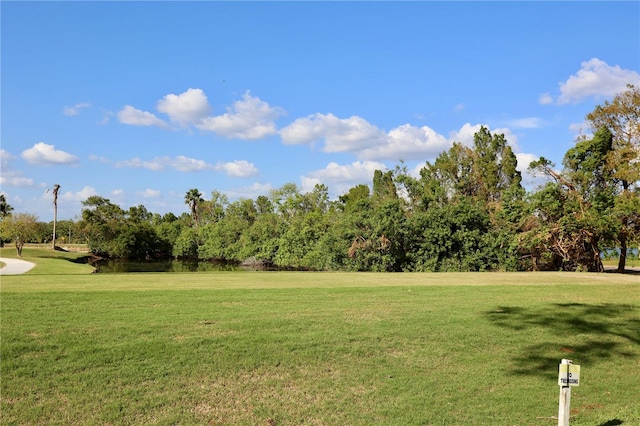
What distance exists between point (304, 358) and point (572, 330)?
6625mm

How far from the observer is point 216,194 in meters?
78.1

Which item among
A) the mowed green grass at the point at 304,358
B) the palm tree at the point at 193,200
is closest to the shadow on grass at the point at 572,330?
the mowed green grass at the point at 304,358

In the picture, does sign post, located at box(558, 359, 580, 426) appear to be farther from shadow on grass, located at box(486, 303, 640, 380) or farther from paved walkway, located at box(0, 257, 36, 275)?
paved walkway, located at box(0, 257, 36, 275)

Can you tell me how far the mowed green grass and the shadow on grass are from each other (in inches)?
1.9

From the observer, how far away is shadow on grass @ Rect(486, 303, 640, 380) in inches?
355

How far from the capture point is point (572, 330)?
35.6ft

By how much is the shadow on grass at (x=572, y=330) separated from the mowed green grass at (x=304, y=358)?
48 millimetres

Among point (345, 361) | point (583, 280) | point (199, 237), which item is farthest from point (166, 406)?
point (199, 237)

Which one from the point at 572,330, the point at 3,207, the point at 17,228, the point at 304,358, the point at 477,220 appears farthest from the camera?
the point at 3,207

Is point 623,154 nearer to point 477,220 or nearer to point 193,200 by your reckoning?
point 477,220

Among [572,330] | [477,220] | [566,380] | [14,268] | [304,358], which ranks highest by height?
[477,220]

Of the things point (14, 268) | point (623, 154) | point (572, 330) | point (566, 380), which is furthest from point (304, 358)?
point (14, 268)

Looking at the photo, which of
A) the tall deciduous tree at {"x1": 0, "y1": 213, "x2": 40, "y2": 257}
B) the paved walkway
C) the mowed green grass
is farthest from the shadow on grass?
the tall deciduous tree at {"x1": 0, "y1": 213, "x2": 40, "y2": 257}

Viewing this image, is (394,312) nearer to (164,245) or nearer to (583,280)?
(583,280)
